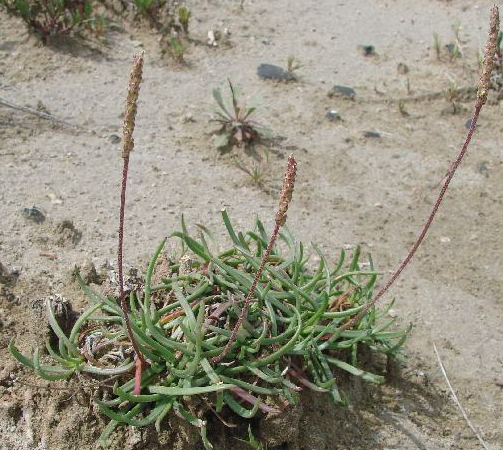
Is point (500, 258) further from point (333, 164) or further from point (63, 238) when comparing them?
point (63, 238)

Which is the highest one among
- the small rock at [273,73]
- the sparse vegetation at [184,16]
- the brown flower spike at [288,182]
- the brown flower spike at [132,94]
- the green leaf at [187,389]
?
the brown flower spike at [132,94]

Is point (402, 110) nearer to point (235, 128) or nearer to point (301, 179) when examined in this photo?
point (301, 179)

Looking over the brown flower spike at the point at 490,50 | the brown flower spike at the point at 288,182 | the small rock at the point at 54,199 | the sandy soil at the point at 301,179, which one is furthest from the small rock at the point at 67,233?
the brown flower spike at the point at 490,50

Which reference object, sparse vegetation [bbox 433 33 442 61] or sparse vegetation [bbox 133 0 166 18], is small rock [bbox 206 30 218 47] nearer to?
sparse vegetation [bbox 133 0 166 18]

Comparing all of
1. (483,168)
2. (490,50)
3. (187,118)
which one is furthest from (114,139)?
(490,50)

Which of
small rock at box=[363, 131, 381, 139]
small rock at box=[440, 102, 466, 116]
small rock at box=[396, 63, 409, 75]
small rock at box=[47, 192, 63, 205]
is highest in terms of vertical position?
small rock at box=[396, 63, 409, 75]

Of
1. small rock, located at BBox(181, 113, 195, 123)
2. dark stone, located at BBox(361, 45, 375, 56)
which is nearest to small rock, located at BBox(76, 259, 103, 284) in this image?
small rock, located at BBox(181, 113, 195, 123)

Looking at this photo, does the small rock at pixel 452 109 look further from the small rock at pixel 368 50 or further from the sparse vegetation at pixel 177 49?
the sparse vegetation at pixel 177 49
